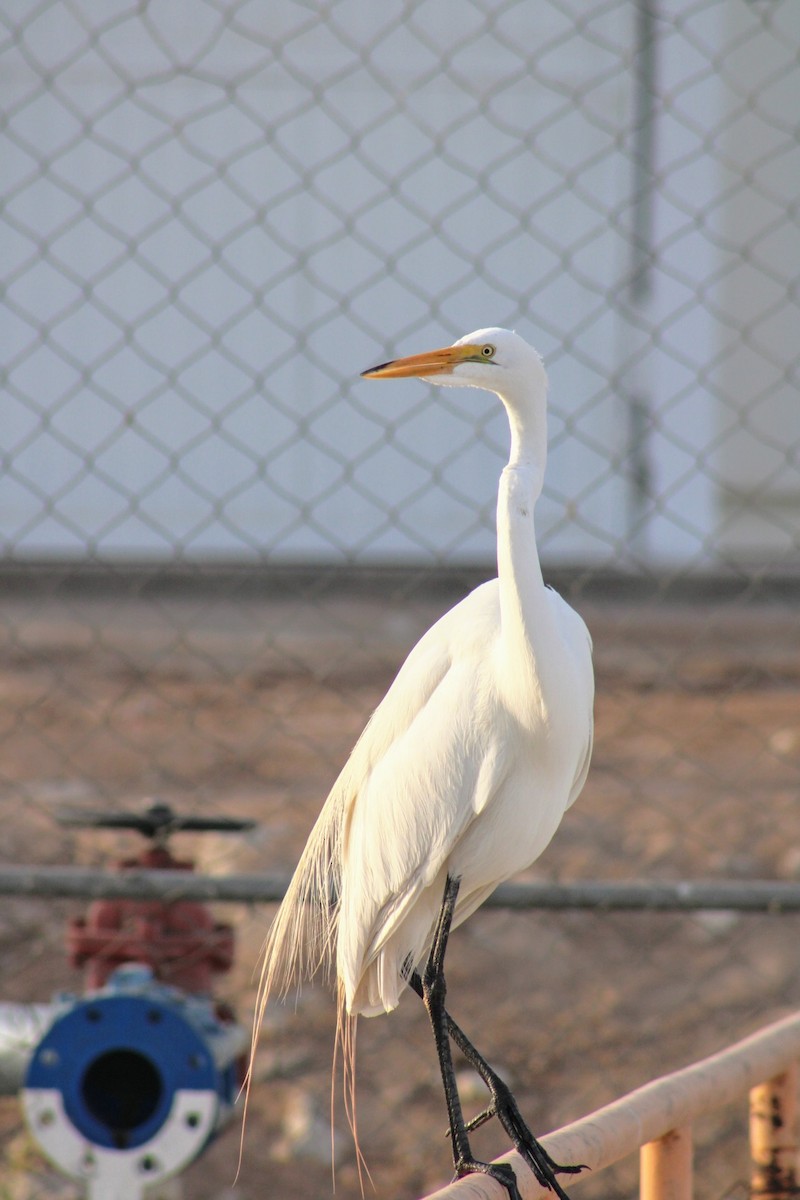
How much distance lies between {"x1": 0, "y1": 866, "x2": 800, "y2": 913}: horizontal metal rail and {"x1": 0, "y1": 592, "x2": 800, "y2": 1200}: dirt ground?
1.06 feet

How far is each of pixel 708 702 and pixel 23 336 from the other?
1981mm

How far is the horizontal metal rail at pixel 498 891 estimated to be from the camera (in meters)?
1.38

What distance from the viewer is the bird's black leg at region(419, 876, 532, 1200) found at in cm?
107

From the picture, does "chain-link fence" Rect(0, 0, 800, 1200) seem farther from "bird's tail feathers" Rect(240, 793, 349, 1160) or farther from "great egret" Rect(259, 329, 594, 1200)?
"great egret" Rect(259, 329, 594, 1200)

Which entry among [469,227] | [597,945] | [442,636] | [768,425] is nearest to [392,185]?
[442,636]

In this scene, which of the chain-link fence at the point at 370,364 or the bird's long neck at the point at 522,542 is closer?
the bird's long neck at the point at 522,542

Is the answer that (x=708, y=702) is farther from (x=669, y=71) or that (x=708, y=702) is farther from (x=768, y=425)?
(x=669, y=71)

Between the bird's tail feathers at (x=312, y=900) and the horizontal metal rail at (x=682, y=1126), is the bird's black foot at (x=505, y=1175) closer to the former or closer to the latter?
the horizontal metal rail at (x=682, y=1126)

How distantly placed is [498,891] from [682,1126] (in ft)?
1.39

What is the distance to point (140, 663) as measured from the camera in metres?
3.10

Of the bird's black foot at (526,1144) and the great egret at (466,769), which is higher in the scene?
the great egret at (466,769)

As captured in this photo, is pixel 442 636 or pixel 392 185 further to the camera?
pixel 392 185

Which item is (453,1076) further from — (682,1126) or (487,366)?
(487,366)

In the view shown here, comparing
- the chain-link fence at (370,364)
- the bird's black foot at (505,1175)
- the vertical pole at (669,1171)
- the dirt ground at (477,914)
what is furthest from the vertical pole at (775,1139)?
the chain-link fence at (370,364)
